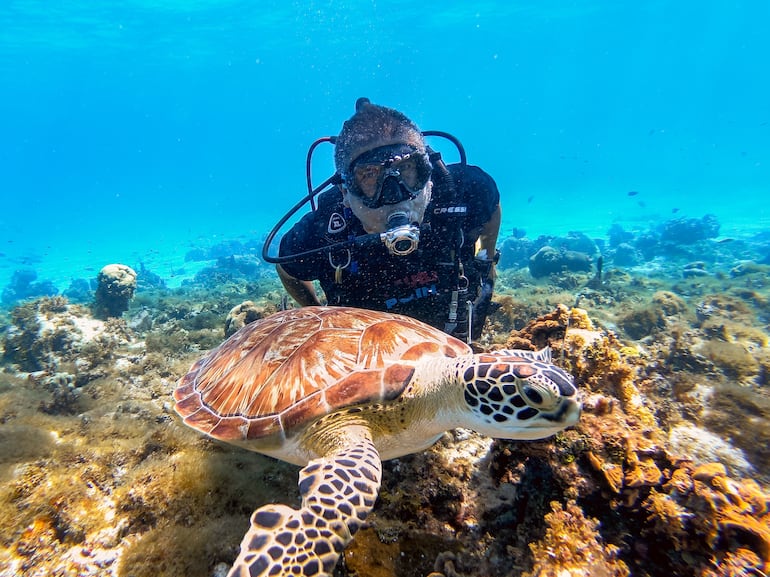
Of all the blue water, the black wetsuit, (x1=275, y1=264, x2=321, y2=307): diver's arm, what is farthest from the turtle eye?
the blue water

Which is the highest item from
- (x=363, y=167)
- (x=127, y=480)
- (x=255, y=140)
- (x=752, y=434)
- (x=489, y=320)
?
(x=255, y=140)

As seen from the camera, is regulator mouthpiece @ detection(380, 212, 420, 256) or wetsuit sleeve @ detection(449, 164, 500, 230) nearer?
regulator mouthpiece @ detection(380, 212, 420, 256)

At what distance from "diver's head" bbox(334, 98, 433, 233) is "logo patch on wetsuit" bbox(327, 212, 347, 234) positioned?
0.21m

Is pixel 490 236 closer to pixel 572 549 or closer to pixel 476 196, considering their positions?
pixel 476 196

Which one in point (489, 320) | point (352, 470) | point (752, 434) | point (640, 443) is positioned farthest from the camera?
point (489, 320)

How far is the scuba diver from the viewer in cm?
373

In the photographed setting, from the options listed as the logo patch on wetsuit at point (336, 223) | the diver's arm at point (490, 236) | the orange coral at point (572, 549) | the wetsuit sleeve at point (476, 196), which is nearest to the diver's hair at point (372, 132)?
the logo patch on wetsuit at point (336, 223)

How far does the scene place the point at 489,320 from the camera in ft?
21.0

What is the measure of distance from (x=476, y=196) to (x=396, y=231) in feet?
4.87

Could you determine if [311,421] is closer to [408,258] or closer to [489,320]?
[408,258]

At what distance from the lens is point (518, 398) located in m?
1.87

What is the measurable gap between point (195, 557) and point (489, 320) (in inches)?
212

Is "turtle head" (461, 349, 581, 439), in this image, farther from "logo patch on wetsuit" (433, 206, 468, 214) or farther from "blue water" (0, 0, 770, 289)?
"blue water" (0, 0, 770, 289)

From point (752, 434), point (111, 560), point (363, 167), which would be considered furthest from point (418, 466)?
point (752, 434)
